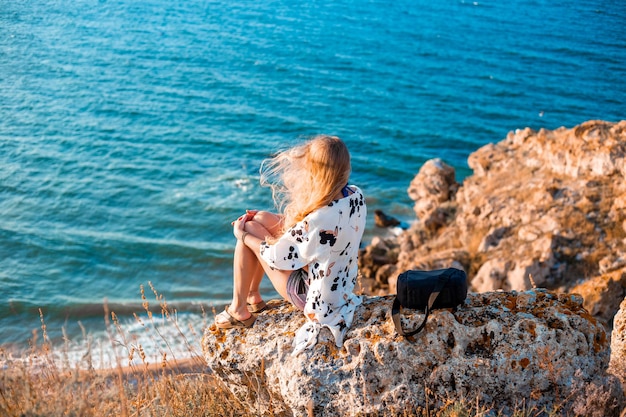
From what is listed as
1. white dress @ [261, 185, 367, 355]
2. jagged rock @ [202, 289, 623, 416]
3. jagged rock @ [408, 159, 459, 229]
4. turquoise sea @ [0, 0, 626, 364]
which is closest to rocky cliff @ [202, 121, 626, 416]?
jagged rock @ [202, 289, 623, 416]

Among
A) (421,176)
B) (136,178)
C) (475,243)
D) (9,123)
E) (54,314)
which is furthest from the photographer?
(9,123)

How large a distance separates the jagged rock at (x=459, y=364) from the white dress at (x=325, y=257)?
106 millimetres

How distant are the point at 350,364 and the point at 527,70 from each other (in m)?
29.0

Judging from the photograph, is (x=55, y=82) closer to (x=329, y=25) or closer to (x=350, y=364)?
(x=329, y=25)

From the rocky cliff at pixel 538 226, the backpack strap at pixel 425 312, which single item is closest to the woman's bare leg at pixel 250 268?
the backpack strap at pixel 425 312

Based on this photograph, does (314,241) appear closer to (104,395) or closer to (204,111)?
(104,395)

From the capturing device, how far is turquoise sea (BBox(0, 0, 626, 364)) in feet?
54.0

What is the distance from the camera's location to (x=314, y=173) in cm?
438

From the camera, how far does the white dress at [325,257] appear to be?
4352mm

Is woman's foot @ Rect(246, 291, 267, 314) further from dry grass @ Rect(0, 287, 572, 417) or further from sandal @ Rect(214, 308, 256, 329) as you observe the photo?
dry grass @ Rect(0, 287, 572, 417)

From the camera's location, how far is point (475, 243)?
12.6 meters

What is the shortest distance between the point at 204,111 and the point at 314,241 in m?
22.6

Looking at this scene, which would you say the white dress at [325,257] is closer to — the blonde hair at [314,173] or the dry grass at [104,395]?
the blonde hair at [314,173]

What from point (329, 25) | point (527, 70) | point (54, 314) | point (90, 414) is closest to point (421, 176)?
point (54, 314)
